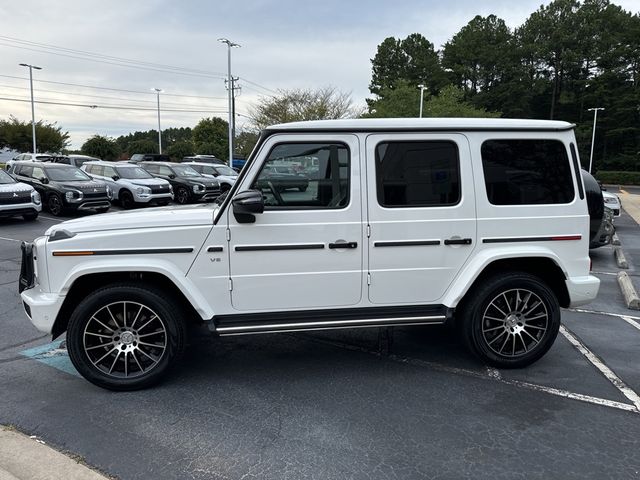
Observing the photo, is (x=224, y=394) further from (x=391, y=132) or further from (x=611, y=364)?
(x=611, y=364)

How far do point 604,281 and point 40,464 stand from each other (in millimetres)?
8321

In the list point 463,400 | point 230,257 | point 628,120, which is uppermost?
point 628,120

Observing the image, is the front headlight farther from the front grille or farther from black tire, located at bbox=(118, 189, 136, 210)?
the front grille

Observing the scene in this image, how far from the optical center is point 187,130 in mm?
119188

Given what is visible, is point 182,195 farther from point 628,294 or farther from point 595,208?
point 628,294

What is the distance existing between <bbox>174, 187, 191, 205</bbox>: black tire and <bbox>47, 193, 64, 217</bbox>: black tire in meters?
4.72

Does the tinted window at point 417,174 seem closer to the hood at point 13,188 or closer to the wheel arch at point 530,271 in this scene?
the wheel arch at point 530,271

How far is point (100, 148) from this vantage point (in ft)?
169

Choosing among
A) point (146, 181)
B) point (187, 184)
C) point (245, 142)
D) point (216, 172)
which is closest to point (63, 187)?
point (146, 181)

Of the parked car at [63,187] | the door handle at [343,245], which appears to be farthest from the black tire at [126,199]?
the door handle at [343,245]

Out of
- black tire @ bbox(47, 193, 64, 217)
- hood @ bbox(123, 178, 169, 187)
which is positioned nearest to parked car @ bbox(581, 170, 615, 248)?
hood @ bbox(123, 178, 169, 187)

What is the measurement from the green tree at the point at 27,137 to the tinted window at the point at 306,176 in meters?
54.8

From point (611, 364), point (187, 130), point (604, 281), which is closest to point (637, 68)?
point (604, 281)

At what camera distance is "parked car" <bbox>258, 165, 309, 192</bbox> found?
391 centimetres
